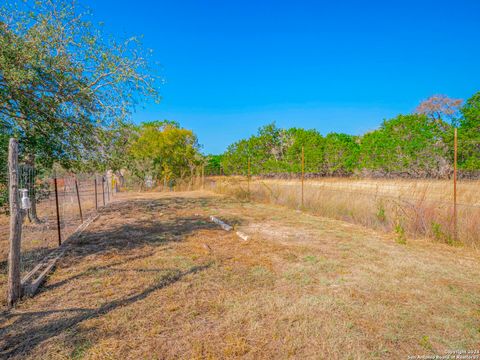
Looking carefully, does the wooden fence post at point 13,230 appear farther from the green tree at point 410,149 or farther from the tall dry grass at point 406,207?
the green tree at point 410,149

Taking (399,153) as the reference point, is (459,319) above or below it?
below

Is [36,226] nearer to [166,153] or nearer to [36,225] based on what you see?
[36,225]

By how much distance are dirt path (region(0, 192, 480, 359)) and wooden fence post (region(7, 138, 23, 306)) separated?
170mm

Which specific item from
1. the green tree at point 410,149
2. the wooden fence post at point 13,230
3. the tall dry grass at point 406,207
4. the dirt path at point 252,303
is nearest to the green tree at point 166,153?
the green tree at point 410,149

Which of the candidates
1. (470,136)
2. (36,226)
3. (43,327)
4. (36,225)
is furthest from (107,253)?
(470,136)

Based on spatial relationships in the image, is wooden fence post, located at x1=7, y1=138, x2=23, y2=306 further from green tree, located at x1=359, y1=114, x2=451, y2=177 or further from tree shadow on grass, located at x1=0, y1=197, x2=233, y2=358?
green tree, located at x1=359, y1=114, x2=451, y2=177

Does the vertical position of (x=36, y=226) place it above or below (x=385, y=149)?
below

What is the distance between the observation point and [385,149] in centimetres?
1513

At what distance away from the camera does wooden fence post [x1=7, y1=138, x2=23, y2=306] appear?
8.96 ft

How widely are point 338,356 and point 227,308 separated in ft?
3.55

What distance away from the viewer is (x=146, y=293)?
117 inches

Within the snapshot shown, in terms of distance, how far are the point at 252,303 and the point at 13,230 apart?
2509mm

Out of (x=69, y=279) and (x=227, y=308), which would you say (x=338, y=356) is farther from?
(x=69, y=279)

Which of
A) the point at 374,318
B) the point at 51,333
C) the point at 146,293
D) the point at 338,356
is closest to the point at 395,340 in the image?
the point at 374,318
